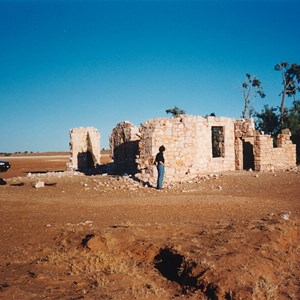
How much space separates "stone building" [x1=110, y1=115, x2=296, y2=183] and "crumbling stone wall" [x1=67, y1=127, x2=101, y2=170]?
99.9 inches

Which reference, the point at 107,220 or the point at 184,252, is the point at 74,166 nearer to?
the point at 107,220

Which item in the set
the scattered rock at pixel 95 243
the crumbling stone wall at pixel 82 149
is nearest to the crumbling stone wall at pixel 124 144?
the crumbling stone wall at pixel 82 149

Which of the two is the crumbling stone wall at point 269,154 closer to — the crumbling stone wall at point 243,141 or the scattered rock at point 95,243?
the crumbling stone wall at point 243,141

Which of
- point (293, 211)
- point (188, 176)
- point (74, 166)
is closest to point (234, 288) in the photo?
point (293, 211)

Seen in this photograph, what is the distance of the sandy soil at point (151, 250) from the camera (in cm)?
425

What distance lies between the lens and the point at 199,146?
710 inches

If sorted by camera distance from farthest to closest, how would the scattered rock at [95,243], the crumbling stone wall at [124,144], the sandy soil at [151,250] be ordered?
1. the crumbling stone wall at [124,144]
2. the scattered rock at [95,243]
3. the sandy soil at [151,250]

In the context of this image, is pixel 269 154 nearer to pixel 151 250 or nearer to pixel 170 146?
pixel 170 146

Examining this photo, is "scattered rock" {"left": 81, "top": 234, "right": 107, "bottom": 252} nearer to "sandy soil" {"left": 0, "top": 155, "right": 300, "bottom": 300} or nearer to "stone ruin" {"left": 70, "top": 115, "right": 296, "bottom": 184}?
"sandy soil" {"left": 0, "top": 155, "right": 300, "bottom": 300}

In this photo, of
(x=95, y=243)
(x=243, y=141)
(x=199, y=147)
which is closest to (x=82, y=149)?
(x=199, y=147)

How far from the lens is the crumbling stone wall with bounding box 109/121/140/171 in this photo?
18.9m

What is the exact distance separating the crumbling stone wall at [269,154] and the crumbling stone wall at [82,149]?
1054 centimetres

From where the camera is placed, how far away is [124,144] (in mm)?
19641

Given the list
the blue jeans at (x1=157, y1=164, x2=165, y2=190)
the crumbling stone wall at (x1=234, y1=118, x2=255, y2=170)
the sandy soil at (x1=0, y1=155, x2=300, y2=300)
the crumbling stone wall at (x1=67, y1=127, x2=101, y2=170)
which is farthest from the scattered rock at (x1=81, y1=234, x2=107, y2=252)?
the crumbling stone wall at (x1=67, y1=127, x2=101, y2=170)
